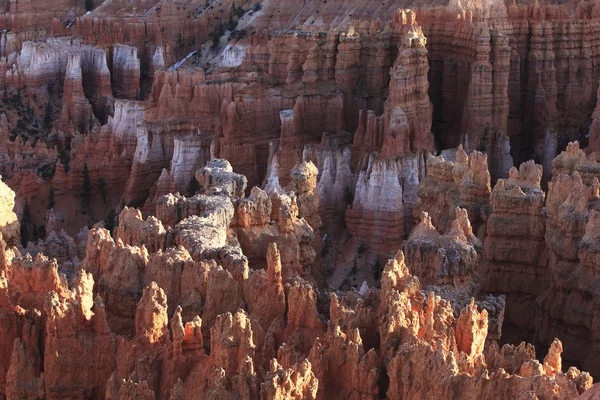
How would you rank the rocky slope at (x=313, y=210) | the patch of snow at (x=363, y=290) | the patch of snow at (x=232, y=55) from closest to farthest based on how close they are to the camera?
the rocky slope at (x=313, y=210) < the patch of snow at (x=363, y=290) < the patch of snow at (x=232, y=55)

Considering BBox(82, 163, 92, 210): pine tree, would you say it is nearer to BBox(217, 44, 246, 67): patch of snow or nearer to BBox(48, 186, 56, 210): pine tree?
BBox(48, 186, 56, 210): pine tree

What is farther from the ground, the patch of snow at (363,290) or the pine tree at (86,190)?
the pine tree at (86,190)

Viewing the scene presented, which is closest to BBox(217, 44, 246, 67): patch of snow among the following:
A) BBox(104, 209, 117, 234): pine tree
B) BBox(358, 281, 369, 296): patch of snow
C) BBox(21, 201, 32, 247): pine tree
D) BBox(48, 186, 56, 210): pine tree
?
BBox(48, 186, 56, 210): pine tree

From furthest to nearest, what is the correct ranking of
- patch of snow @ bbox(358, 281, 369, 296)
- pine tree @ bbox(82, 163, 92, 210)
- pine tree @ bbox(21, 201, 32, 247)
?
1. pine tree @ bbox(82, 163, 92, 210)
2. pine tree @ bbox(21, 201, 32, 247)
3. patch of snow @ bbox(358, 281, 369, 296)

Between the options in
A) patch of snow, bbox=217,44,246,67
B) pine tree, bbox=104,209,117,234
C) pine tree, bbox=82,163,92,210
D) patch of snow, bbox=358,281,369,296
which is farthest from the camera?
patch of snow, bbox=217,44,246,67

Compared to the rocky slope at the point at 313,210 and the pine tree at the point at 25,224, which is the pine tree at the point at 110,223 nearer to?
the rocky slope at the point at 313,210

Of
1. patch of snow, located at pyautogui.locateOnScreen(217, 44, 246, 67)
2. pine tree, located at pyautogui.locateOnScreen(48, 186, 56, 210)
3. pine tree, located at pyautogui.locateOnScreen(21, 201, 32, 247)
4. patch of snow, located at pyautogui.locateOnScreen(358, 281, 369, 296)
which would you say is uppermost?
patch of snow, located at pyautogui.locateOnScreen(217, 44, 246, 67)

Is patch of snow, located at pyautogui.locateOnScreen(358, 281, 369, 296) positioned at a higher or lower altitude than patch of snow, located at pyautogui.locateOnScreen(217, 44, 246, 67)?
lower

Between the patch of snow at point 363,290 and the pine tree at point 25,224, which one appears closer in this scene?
the patch of snow at point 363,290

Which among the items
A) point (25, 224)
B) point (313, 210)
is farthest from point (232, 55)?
point (313, 210)

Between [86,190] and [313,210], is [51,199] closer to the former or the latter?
[86,190]

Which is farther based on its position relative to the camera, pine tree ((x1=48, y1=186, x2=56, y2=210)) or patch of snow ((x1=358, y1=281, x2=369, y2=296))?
pine tree ((x1=48, y1=186, x2=56, y2=210))

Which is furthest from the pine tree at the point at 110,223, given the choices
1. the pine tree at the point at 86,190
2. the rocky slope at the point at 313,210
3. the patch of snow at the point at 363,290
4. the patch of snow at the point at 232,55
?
the patch of snow at the point at 232,55

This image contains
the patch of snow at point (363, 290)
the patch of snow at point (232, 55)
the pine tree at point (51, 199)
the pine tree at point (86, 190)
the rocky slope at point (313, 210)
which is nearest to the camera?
the rocky slope at point (313, 210)
